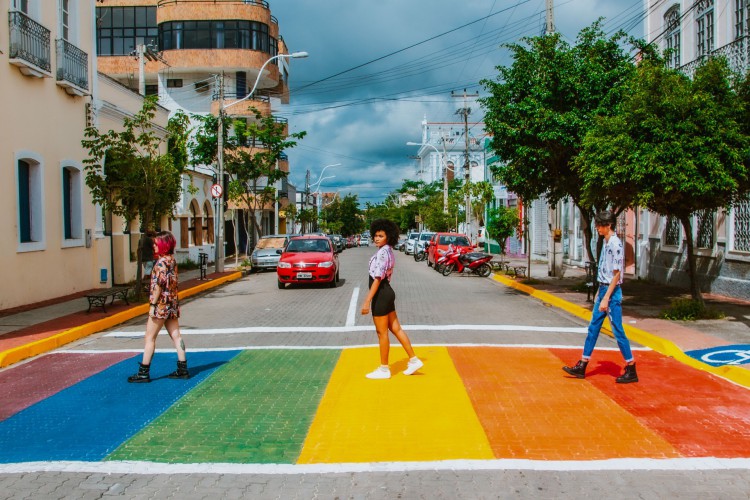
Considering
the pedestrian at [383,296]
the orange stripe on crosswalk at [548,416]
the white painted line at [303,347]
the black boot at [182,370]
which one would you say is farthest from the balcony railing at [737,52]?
the black boot at [182,370]

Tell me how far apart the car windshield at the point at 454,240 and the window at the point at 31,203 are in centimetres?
1797

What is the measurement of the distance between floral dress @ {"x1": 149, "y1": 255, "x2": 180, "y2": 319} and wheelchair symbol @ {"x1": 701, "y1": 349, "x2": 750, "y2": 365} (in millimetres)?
6876

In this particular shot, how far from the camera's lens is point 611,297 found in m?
7.71

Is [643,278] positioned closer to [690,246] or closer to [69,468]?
[690,246]

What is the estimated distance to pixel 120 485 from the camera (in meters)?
4.83

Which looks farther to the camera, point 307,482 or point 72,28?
point 72,28

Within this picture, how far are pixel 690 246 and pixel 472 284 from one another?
10391mm

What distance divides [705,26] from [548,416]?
1558 cm

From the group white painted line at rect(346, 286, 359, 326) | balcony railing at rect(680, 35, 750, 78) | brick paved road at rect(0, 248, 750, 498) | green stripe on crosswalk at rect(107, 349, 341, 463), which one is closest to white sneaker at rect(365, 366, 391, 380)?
brick paved road at rect(0, 248, 750, 498)

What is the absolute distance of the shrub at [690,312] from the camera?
12391 mm

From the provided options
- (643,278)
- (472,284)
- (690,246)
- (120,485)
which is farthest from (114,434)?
(643,278)

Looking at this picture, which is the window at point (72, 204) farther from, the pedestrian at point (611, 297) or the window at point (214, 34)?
the window at point (214, 34)

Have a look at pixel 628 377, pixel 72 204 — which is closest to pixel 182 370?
pixel 628 377

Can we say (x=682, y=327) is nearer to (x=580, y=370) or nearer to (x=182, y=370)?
(x=580, y=370)
